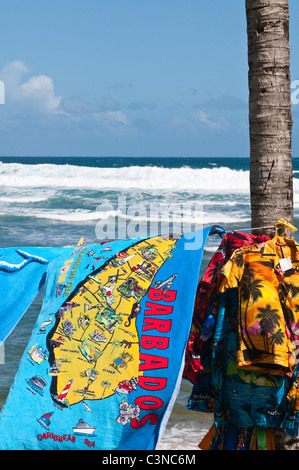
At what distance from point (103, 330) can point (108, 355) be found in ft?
0.36

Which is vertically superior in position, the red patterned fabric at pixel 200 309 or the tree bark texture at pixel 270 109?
the tree bark texture at pixel 270 109

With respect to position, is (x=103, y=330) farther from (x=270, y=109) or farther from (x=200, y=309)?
(x=270, y=109)

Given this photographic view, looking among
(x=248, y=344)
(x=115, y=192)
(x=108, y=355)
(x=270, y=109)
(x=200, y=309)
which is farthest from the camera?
(x=115, y=192)

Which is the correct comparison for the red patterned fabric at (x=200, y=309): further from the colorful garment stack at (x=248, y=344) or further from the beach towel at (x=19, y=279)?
the beach towel at (x=19, y=279)

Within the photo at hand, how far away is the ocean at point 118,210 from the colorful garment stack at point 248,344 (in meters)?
1.77

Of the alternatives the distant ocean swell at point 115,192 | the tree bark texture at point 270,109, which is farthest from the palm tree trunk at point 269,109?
the distant ocean swell at point 115,192

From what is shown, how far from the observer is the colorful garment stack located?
6.77ft

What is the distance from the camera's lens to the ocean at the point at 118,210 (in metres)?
5.00

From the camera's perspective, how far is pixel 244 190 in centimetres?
2761

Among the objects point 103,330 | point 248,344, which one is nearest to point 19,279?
point 103,330

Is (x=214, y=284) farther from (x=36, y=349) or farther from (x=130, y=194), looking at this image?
(x=130, y=194)

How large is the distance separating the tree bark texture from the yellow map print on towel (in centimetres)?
57

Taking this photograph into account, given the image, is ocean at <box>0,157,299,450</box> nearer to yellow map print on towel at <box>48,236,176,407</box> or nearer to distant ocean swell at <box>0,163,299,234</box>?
distant ocean swell at <box>0,163,299,234</box>

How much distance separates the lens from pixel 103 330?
7.32 ft
